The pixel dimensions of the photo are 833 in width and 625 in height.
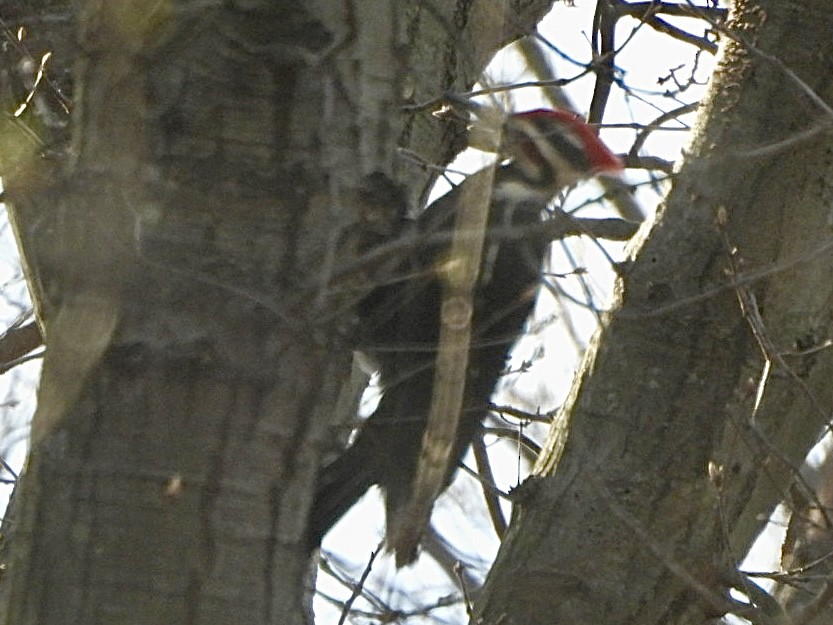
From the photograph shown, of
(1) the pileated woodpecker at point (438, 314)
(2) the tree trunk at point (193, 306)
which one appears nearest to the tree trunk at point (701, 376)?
(1) the pileated woodpecker at point (438, 314)

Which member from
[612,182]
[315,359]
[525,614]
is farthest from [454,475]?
[315,359]

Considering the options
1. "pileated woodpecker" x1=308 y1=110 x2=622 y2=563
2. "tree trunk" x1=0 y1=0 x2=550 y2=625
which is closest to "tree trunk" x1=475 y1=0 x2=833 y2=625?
"pileated woodpecker" x1=308 y1=110 x2=622 y2=563

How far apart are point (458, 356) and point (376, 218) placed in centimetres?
20

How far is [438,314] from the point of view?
8.34 feet

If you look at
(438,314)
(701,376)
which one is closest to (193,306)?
(438,314)

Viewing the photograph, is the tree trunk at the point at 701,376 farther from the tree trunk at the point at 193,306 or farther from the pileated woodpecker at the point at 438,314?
the tree trunk at the point at 193,306

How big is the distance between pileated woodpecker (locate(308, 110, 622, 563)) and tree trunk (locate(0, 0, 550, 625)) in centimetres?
33

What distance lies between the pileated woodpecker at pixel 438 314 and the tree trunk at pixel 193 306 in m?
0.33

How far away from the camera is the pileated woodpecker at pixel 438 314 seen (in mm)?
2270

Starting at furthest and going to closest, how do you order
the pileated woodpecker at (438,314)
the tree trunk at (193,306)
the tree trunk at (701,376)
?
the tree trunk at (701,376) < the pileated woodpecker at (438,314) < the tree trunk at (193,306)

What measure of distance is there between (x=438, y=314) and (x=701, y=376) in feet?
1.82

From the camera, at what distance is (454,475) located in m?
3.21

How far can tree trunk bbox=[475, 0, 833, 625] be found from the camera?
2.63 m

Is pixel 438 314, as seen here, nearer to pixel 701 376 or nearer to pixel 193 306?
pixel 701 376
